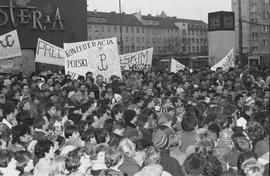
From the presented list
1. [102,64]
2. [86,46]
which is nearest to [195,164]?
[102,64]

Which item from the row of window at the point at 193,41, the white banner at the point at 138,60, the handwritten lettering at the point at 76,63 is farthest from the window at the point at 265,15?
the handwritten lettering at the point at 76,63

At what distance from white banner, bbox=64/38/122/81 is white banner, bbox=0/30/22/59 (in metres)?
2.71

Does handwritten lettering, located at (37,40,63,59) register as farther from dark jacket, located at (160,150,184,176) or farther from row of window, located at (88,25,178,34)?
row of window, located at (88,25,178,34)

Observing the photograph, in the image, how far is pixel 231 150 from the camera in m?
5.67

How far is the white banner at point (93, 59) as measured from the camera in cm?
1520

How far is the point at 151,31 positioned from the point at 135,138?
122m

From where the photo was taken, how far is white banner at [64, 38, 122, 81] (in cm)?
1520

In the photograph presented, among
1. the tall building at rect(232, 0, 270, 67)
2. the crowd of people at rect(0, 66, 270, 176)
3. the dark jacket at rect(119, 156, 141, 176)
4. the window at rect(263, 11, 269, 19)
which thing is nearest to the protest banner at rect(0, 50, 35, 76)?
the crowd of people at rect(0, 66, 270, 176)

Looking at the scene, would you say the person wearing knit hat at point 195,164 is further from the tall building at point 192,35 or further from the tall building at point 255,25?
the tall building at point 192,35

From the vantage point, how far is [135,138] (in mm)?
6129

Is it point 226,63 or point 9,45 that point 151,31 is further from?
point 9,45

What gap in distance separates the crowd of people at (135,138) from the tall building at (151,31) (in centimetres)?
9720

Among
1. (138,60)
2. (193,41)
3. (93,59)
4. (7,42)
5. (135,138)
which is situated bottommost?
(135,138)

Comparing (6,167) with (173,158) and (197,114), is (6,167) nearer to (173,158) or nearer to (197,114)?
(173,158)
